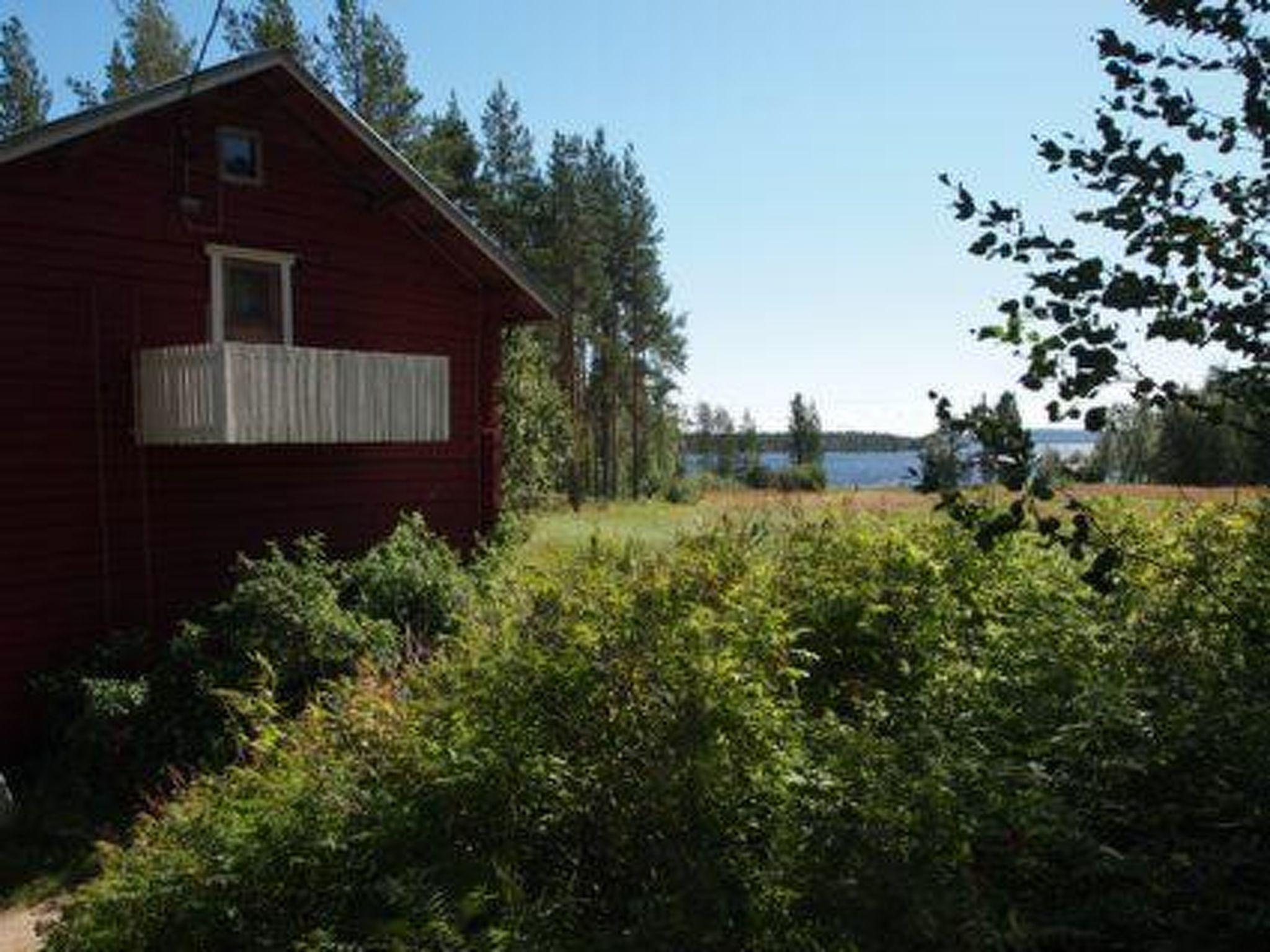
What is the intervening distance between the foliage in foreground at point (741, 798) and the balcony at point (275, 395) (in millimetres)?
6192

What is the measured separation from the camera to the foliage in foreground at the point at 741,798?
372 centimetres

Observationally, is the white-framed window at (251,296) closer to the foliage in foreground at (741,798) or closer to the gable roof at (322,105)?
the gable roof at (322,105)

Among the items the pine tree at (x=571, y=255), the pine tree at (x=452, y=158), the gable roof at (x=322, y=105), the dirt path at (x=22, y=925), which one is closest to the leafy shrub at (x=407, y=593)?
the dirt path at (x=22, y=925)

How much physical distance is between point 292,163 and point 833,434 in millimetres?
98523

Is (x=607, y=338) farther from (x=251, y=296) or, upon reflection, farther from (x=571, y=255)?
(x=251, y=296)

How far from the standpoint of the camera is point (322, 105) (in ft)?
43.7

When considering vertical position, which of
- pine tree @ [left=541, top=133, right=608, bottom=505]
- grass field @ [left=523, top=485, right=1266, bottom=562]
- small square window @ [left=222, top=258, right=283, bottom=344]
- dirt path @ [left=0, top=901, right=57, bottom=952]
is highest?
pine tree @ [left=541, top=133, right=608, bottom=505]

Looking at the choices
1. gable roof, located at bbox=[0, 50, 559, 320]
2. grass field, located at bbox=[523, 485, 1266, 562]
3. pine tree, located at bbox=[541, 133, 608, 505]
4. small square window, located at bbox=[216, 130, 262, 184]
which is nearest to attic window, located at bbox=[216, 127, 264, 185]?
small square window, located at bbox=[216, 130, 262, 184]

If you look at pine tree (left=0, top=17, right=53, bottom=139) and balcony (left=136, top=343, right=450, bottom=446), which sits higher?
pine tree (left=0, top=17, right=53, bottom=139)

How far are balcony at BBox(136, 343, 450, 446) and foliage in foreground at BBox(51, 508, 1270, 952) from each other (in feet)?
20.3

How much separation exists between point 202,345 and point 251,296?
1.49 m

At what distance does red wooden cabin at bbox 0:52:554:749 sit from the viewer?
1118 cm

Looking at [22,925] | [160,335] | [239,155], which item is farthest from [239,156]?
[22,925]

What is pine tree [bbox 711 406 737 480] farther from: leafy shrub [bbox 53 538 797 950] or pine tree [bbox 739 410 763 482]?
leafy shrub [bbox 53 538 797 950]
